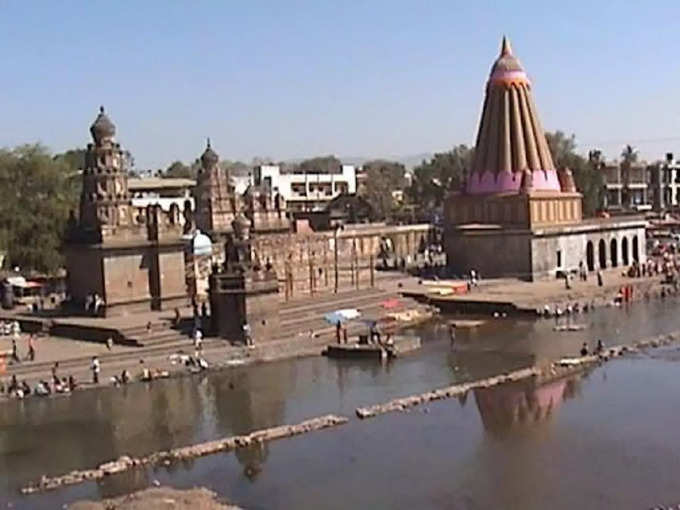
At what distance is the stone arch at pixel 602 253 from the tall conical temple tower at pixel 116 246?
78.2 feet

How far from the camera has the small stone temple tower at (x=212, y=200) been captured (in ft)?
157

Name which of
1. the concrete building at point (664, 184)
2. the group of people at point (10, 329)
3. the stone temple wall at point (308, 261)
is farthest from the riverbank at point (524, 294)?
the concrete building at point (664, 184)

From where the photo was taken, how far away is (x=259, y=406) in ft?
75.0

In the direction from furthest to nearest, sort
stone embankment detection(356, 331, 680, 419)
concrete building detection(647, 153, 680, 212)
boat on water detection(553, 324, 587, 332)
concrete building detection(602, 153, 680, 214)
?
concrete building detection(647, 153, 680, 212) < concrete building detection(602, 153, 680, 214) < boat on water detection(553, 324, 587, 332) < stone embankment detection(356, 331, 680, 419)

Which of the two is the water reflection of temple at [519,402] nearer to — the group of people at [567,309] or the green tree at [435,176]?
the group of people at [567,309]

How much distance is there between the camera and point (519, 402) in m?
22.6

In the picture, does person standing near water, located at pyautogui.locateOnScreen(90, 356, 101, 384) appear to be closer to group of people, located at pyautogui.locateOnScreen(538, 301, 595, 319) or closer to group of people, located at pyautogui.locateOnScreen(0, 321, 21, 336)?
group of people, located at pyautogui.locateOnScreen(0, 321, 21, 336)

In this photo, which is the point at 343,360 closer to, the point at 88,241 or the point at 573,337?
the point at 573,337

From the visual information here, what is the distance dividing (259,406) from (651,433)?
8.64 metres

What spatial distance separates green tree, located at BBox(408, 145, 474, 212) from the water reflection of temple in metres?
58.6

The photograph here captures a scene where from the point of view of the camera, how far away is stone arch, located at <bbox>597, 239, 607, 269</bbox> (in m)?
50.4

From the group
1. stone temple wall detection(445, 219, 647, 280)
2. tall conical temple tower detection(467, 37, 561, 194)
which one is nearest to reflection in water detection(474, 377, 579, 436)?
stone temple wall detection(445, 219, 647, 280)

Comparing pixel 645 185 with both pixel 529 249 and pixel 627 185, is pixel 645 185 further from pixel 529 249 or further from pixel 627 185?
pixel 529 249

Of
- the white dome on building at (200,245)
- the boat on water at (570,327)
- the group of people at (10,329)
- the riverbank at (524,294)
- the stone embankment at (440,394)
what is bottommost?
the stone embankment at (440,394)
